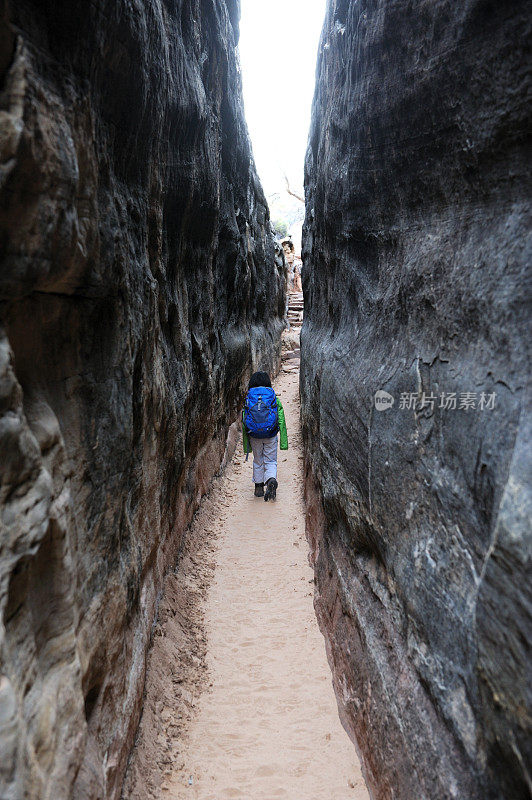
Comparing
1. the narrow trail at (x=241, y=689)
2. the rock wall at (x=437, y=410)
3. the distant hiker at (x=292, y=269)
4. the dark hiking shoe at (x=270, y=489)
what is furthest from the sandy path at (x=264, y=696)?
the distant hiker at (x=292, y=269)

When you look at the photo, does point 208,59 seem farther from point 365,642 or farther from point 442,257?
point 365,642

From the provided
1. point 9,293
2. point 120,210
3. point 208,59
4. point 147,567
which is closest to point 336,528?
point 147,567

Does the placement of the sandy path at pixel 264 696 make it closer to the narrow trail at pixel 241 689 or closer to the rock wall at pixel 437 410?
the narrow trail at pixel 241 689

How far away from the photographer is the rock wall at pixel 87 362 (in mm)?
1935

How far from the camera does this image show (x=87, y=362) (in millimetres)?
2926

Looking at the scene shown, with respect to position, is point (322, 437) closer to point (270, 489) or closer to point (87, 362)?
point (270, 489)

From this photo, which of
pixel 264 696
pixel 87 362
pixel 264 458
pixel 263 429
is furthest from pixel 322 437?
pixel 87 362

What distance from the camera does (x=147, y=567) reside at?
166 inches

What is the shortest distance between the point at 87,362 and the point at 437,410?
216 centimetres

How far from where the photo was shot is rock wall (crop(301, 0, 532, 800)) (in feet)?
7.00

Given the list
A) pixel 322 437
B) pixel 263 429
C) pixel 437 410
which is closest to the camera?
pixel 437 410

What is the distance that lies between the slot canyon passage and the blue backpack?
2386 millimetres

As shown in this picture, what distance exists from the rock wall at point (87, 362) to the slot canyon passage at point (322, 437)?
0.02m

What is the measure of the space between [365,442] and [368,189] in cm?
217
